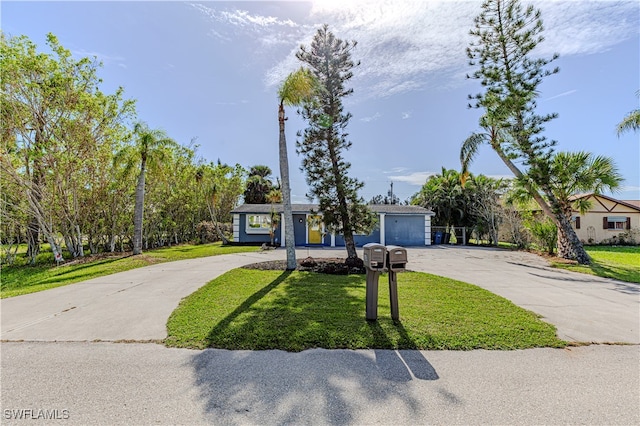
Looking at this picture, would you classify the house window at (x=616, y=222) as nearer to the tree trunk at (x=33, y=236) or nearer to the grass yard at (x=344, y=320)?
the grass yard at (x=344, y=320)

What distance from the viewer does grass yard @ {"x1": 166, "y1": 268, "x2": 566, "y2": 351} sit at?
11.9 ft

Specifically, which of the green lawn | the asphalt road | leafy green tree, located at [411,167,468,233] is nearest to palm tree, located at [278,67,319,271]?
the green lawn

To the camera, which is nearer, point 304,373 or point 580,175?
point 304,373

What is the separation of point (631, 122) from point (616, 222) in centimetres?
1486

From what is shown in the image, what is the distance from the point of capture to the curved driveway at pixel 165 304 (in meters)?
4.09

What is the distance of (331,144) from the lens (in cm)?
947

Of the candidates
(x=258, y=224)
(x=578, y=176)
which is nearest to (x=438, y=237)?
(x=578, y=176)

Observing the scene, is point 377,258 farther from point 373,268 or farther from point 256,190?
point 256,190

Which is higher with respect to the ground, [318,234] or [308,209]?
[308,209]

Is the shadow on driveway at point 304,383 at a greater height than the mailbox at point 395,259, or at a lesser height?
lesser

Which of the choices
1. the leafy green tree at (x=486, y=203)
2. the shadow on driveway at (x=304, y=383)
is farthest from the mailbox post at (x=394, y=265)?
the leafy green tree at (x=486, y=203)

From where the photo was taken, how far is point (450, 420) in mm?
2242

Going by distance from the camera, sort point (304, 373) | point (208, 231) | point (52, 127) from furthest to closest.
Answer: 1. point (208, 231)
2. point (52, 127)
3. point (304, 373)

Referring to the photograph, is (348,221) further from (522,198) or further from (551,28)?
(551,28)
